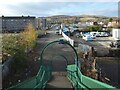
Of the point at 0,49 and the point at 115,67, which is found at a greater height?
the point at 0,49

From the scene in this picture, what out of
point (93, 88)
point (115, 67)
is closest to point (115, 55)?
point (115, 67)

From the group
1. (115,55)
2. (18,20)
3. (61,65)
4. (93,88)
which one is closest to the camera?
(93,88)

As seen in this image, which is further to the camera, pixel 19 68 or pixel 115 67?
pixel 115 67

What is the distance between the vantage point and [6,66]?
62.4ft

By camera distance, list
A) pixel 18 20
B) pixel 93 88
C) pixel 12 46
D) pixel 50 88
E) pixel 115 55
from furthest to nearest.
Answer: pixel 18 20, pixel 115 55, pixel 12 46, pixel 50 88, pixel 93 88

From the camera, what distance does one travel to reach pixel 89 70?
20.3 metres

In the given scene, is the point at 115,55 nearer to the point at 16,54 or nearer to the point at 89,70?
the point at 89,70

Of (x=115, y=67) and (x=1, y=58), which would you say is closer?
(x=1, y=58)

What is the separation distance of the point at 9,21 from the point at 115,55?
63.6 meters

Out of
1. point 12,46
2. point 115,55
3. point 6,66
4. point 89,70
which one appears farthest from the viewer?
Result: point 115,55

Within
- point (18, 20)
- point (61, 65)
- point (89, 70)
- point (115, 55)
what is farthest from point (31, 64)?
point (18, 20)

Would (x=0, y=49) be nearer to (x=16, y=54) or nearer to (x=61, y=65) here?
(x=16, y=54)

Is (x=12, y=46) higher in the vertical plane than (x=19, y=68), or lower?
higher

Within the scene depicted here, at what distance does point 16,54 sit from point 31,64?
10.6 ft
